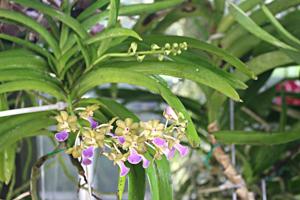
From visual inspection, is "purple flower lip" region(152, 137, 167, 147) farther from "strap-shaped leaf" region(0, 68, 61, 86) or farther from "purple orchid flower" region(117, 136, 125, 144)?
"strap-shaped leaf" region(0, 68, 61, 86)

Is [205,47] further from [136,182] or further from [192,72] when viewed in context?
[136,182]

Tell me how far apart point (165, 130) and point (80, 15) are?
214 mm

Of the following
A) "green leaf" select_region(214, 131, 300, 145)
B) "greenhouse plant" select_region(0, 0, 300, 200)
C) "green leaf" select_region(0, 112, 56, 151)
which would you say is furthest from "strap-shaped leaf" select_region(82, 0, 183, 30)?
"green leaf" select_region(214, 131, 300, 145)

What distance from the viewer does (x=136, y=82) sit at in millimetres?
545

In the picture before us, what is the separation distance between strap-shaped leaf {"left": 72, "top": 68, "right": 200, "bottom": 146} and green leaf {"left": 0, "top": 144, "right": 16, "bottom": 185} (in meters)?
0.14

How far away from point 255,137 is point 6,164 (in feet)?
1.10

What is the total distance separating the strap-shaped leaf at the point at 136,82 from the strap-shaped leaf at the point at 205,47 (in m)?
0.07

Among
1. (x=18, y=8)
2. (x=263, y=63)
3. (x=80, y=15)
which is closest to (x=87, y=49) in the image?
(x=80, y=15)

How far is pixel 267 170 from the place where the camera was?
1036mm

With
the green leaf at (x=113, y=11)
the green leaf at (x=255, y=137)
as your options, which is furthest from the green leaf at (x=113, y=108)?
the green leaf at (x=255, y=137)

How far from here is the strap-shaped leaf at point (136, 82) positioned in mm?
512

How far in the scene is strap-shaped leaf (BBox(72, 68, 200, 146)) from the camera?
1.68 feet

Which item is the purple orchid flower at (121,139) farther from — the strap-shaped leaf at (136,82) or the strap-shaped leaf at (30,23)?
the strap-shaped leaf at (30,23)

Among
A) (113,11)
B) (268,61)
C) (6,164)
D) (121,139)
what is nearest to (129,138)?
(121,139)
